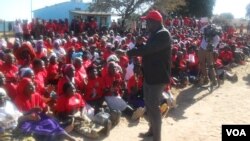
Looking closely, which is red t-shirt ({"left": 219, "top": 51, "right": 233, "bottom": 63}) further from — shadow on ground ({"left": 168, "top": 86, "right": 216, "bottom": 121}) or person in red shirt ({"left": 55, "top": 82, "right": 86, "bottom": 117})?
person in red shirt ({"left": 55, "top": 82, "right": 86, "bottom": 117})

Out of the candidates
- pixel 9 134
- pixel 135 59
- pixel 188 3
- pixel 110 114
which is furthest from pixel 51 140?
pixel 188 3

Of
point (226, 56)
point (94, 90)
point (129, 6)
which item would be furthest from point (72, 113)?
point (129, 6)

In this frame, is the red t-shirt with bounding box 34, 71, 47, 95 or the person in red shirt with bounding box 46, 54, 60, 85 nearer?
the red t-shirt with bounding box 34, 71, 47, 95

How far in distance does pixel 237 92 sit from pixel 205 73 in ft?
3.26

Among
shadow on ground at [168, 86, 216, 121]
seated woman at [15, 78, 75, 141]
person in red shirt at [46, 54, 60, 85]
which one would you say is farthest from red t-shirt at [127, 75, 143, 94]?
seated woman at [15, 78, 75, 141]

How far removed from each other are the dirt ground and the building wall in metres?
32.0

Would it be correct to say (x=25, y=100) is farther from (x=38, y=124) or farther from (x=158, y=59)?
(x=158, y=59)

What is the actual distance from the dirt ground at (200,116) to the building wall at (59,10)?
31951mm

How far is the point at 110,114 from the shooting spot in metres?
7.00

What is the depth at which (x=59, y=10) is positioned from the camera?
1671 inches

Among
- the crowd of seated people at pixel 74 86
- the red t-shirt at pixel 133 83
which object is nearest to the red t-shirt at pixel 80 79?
the crowd of seated people at pixel 74 86

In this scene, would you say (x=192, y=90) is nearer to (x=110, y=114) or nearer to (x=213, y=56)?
(x=213, y=56)

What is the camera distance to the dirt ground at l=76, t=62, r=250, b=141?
6662 mm

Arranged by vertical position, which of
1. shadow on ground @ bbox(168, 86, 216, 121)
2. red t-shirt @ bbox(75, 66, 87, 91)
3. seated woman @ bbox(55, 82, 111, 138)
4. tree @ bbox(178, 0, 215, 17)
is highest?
tree @ bbox(178, 0, 215, 17)
